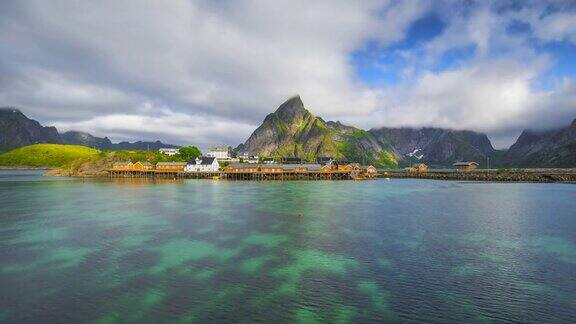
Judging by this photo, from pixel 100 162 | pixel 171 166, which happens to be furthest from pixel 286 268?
pixel 100 162

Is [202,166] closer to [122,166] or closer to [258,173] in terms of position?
[258,173]

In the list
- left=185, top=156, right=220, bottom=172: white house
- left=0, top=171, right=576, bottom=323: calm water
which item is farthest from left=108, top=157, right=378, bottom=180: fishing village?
left=0, top=171, right=576, bottom=323: calm water

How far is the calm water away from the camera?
61.1 feet

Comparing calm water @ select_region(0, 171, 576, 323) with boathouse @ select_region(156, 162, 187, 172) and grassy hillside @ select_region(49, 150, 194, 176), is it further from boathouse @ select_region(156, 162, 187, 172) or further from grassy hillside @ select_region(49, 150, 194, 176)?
grassy hillside @ select_region(49, 150, 194, 176)

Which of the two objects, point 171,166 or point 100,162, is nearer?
point 171,166

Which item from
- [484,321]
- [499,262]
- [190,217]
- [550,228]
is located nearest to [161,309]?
[484,321]

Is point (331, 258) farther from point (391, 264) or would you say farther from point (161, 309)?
point (161, 309)

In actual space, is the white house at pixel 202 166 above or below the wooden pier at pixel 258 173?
above

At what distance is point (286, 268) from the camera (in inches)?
1014

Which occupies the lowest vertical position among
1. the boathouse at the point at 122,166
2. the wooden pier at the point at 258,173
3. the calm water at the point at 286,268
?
the calm water at the point at 286,268

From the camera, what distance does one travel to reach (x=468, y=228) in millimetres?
41375

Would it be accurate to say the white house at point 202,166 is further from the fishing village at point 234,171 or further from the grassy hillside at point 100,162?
the grassy hillside at point 100,162

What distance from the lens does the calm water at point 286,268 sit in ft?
61.1

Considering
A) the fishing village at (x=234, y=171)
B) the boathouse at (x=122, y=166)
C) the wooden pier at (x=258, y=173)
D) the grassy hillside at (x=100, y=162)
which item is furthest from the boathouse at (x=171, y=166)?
the grassy hillside at (x=100, y=162)
